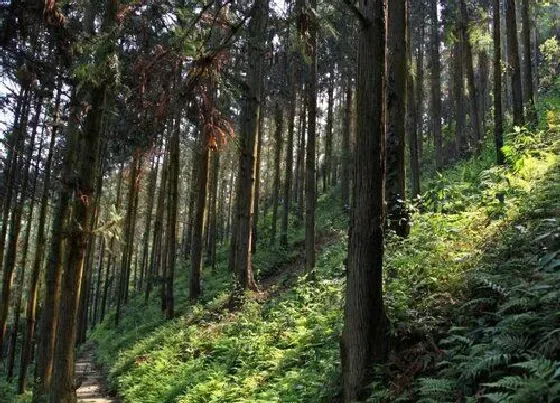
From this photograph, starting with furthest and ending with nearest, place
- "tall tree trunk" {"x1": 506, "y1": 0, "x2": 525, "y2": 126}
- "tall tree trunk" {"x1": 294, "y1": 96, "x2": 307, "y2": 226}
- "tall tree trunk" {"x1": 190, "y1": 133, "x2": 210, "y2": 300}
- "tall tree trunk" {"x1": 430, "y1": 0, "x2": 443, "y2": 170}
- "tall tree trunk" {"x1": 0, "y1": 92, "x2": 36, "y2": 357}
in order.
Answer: "tall tree trunk" {"x1": 294, "y1": 96, "x2": 307, "y2": 226} → "tall tree trunk" {"x1": 430, "y1": 0, "x2": 443, "y2": 170} → "tall tree trunk" {"x1": 190, "y1": 133, "x2": 210, "y2": 300} → "tall tree trunk" {"x1": 0, "y1": 92, "x2": 36, "y2": 357} → "tall tree trunk" {"x1": 506, "y1": 0, "x2": 525, "y2": 126}

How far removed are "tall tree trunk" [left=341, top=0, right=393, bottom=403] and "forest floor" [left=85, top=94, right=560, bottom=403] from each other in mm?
236

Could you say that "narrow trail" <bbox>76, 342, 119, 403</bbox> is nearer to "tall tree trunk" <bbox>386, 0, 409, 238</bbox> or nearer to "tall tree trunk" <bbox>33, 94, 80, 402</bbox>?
"tall tree trunk" <bbox>33, 94, 80, 402</bbox>

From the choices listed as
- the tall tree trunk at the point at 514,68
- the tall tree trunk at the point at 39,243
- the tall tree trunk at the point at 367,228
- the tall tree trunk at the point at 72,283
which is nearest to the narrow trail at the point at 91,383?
the tall tree trunk at the point at 72,283

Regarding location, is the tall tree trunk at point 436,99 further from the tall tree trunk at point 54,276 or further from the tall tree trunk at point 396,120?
the tall tree trunk at point 54,276

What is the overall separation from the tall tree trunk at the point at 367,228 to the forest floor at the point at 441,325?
24cm

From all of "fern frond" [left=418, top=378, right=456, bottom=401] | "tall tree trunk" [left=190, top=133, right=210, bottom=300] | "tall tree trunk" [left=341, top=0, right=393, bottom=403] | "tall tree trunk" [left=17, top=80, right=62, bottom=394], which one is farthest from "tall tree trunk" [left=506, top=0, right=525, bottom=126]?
"tall tree trunk" [left=17, top=80, right=62, bottom=394]

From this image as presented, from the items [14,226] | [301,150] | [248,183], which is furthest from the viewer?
[301,150]

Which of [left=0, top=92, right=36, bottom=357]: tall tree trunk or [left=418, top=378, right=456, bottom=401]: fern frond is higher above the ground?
[left=0, top=92, right=36, bottom=357]: tall tree trunk

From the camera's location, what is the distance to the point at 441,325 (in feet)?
16.6

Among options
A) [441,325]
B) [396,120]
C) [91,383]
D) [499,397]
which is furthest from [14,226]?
[499,397]

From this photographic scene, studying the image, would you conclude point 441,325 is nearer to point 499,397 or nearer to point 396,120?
point 499,397

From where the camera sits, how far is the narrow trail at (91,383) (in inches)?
→ 498

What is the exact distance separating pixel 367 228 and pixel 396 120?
10.5ft

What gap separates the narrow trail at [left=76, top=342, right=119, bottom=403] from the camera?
41.5 feet
